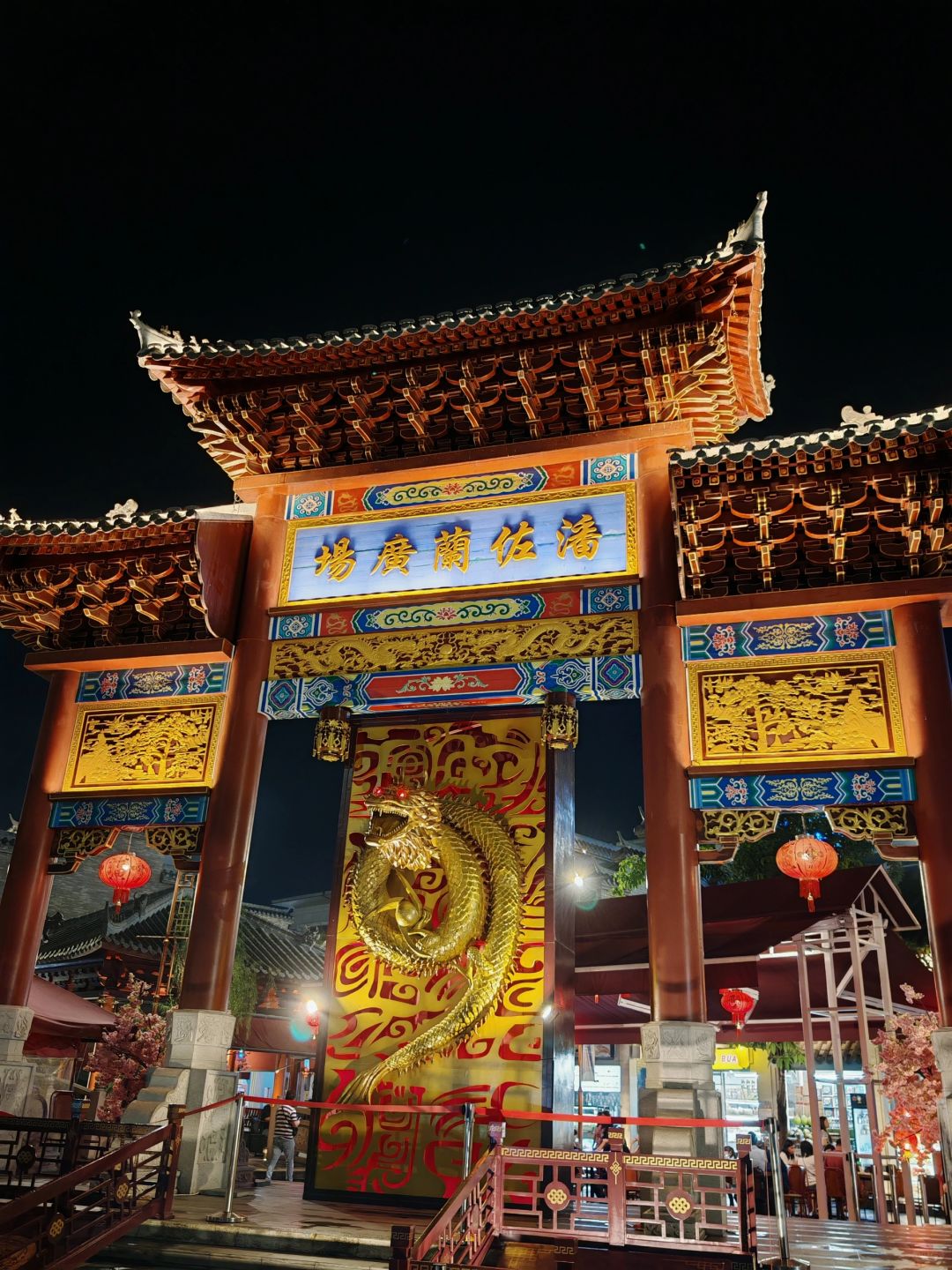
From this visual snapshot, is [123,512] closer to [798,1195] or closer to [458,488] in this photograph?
[458,488]

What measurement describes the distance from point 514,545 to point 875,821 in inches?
150

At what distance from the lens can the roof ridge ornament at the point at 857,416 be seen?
7.55 m

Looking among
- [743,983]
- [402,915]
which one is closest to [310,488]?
[402,915]

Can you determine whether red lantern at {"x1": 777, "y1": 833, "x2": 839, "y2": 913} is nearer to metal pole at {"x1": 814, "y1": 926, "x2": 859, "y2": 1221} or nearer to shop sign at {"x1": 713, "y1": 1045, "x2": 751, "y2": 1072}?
metal pole at {"x1": 814, "y1": 926, "x2": 859, "y2": 1221}

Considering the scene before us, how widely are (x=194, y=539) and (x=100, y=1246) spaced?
5.46 m

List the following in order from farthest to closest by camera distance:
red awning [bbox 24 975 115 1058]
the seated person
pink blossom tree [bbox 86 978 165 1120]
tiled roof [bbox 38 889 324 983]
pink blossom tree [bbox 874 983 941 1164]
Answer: tiled roof [bbox 38 889 324 983], red awning [bbox 24 975 115 1058], pink blossom tree [bbox 86 978 165 1120], the seated person, pink blossom tree [bbox 874 983 941 1164]

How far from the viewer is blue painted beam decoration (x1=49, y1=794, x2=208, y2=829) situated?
8.81 metres

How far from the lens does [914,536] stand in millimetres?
7434

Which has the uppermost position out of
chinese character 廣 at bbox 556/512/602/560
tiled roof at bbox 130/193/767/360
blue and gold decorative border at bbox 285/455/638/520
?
tiled roof at bbox 130/193/767/360

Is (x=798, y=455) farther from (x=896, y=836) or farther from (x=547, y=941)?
(x=547, y=941)

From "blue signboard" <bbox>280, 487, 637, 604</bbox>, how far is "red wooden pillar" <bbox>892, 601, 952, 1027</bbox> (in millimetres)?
2312

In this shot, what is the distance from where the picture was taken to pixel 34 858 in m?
9.01

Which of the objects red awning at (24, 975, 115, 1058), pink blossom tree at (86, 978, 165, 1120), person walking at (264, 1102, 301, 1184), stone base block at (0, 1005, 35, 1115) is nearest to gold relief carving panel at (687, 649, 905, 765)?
stone base block at (0, 1005, 35, 1115)

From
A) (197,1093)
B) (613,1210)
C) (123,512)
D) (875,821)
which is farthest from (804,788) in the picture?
(123,512)
